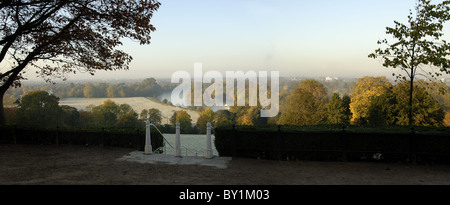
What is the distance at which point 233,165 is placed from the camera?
11.1 m

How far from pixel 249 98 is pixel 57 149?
89600 mm

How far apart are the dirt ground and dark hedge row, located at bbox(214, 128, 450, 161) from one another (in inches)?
Answer: 15.7

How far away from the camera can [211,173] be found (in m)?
9.84

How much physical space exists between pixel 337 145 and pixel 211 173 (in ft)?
15.7

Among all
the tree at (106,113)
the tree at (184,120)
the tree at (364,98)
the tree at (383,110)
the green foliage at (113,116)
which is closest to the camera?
the tree at (383,110)

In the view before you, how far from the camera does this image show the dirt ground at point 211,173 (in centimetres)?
888

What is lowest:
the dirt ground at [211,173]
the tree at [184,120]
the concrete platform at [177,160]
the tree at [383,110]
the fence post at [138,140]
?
the tree at [184,120]

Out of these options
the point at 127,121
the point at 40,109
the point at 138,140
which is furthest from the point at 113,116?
the point at 138,140

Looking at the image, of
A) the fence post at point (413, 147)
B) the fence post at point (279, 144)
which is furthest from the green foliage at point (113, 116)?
the fence post at point (413, 147)

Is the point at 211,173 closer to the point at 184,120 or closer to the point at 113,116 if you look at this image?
the point at 113,116

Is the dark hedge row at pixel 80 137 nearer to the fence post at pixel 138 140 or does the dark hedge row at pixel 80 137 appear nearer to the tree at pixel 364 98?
the fence post at pixel 138 140

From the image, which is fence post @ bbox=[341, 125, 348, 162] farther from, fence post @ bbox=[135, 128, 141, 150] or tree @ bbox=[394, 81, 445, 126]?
fence post @ bbox=[135, 128, 141, 150]

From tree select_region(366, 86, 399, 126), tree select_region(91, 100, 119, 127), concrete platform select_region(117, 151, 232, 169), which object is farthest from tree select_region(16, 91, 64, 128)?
concrete platform select_region(117, 151, 232, 169)

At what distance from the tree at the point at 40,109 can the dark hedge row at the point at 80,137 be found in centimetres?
4529
